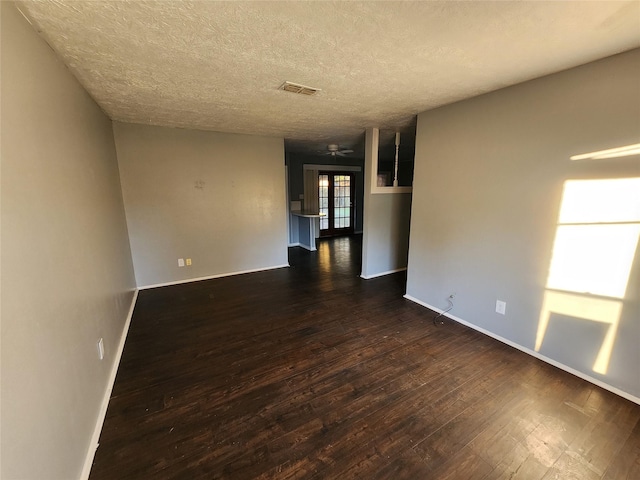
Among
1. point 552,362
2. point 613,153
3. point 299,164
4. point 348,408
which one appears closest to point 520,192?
point 613,153

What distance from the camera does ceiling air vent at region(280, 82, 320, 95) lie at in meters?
2.23

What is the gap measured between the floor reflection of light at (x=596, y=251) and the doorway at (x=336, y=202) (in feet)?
19.4

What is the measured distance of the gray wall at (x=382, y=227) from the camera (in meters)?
4.06

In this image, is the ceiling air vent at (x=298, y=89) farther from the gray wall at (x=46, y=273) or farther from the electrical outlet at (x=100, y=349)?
the electrical outlet at (x=100, y=349)

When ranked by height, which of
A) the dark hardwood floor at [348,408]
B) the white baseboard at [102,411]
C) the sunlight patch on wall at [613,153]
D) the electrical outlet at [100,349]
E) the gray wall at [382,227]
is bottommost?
the dark hardwood floor at [348,408]

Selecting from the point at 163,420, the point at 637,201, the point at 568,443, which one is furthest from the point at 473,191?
the point at 163,420

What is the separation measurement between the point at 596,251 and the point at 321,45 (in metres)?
2.40

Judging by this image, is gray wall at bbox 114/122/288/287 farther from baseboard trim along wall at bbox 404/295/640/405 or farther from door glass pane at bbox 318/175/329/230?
baseboard trim along wall at bbox 404/295/640/405

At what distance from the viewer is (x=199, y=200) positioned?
4164mm

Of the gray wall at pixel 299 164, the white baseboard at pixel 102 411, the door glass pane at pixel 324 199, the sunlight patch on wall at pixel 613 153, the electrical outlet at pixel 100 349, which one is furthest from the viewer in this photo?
the door glass pane at pixel 324 199

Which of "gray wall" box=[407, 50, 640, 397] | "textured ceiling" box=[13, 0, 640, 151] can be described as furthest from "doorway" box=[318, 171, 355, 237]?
"textured ceiling" box=[13, 0, 640, 151]

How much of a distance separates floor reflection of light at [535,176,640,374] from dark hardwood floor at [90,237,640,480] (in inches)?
21.4

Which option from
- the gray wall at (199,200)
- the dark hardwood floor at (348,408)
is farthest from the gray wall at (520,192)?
the gray wall at (199,200)

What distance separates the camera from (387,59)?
71.9 inches
